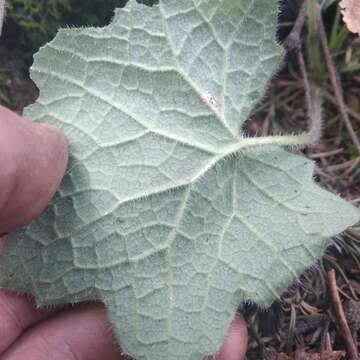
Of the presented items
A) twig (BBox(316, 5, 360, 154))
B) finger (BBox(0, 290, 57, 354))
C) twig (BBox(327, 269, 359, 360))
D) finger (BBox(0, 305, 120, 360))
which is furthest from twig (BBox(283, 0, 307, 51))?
finger (BBox(0, 290, 57, 354))

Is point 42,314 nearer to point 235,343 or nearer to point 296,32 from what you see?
point 235,343

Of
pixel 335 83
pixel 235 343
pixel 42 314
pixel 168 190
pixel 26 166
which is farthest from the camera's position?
pixel 335 83

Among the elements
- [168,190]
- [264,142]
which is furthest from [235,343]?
[264,142]

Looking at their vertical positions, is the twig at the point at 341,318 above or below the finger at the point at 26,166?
below

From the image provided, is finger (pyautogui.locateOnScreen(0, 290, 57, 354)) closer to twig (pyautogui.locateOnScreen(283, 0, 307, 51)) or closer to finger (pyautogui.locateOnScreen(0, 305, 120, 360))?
finger (pyautogui.locateOnScreen(0, 305, 120, 360))

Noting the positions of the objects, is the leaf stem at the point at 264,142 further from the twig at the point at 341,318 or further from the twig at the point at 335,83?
the twig at the point at 341,318

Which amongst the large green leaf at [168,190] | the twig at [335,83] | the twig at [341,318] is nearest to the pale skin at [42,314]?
the large green leaf at [168,190]

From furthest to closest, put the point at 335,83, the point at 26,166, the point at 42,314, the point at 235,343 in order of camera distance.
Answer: the point at 335,83
the point at 42,314
the point at 235,343
the point at 26,166
